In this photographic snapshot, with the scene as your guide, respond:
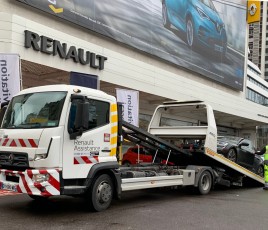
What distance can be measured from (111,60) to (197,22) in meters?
12.2

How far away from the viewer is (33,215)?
268 inches

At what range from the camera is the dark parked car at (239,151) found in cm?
1223

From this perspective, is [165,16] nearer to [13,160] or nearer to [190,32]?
[190,32]

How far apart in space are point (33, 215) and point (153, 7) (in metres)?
21.9

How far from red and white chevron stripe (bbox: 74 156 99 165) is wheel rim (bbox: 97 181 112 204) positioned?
0.51 metres

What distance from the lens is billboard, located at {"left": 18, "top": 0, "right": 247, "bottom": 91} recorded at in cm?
2125

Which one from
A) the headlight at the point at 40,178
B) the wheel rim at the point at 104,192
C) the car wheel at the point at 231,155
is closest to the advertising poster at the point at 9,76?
the wheel rim at the point at 104,192

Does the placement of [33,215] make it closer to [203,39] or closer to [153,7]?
[153,7]

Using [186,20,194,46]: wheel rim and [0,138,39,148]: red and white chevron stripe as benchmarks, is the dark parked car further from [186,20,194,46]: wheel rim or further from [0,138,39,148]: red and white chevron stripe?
[186,20,194,46]: wheel rim

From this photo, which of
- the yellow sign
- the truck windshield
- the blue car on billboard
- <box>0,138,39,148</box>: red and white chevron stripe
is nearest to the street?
<box>0,138,39,148</box>: red and white chevron stripe

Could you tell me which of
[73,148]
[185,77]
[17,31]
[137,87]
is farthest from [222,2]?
[73,148]

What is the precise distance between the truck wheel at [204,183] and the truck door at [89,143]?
12.3ft

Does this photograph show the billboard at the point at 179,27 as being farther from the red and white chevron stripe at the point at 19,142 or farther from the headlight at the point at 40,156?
the headlight at the point at 40,156

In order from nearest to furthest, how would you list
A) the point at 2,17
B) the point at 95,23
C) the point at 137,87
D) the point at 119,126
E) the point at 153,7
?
the point at 119,126 < the point at 2,17 < the point at 95,23 < the point at 137,87 < the point at 153,7
